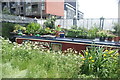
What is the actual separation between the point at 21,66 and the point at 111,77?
1.88 m

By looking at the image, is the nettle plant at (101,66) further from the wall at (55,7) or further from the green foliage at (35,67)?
the wall at (55,7)

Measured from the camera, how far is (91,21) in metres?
10.5

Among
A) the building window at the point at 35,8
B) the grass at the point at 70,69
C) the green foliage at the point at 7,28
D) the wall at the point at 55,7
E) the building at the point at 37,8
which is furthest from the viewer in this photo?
the building window at the point at 35,8

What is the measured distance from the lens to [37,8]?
1811 centimetres

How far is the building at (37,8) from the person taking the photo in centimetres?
1761

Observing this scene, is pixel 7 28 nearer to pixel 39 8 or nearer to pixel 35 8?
pixel 39 8

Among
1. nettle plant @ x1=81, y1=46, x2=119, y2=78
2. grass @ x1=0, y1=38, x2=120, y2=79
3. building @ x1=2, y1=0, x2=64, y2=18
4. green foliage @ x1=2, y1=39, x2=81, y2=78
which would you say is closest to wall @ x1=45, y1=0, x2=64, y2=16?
building @ x1=2, y1=0, x2=64, y2=18

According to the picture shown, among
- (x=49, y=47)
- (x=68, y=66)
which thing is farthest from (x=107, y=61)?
(x=49, y=47)

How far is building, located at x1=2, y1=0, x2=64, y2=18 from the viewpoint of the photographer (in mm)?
17609

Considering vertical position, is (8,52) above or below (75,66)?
above

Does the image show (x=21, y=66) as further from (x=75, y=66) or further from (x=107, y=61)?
(x=107, y=61)

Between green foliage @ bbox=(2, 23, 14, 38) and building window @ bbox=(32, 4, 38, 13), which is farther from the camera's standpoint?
building window @ bbox=(32, 4, 38, 13)

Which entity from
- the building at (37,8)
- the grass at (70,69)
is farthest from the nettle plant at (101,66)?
the building at (37,8)

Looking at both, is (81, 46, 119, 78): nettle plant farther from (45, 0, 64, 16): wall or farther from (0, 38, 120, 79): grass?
(45, 0, 64, 16): wall
